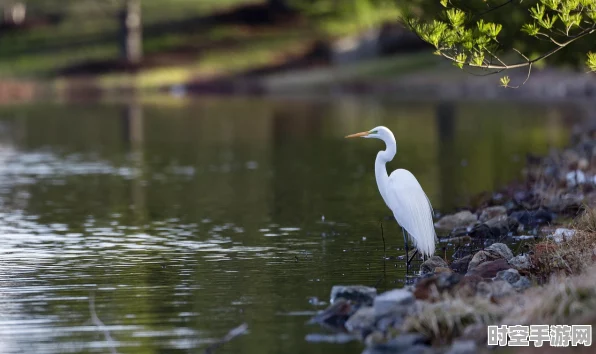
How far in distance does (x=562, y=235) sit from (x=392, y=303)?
5.07 metres

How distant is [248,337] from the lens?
1157cm

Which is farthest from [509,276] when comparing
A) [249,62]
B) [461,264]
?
[249,62]

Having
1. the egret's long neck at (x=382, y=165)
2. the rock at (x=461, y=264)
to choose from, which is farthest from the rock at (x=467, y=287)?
the egret's long neck at (x=382, y=165)

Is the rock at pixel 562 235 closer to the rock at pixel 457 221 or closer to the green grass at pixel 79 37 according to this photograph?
the rock at pixel 457 221

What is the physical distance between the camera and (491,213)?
19.1 meters

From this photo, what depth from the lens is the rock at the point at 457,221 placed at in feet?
62.4

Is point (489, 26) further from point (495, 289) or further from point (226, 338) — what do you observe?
point (226, 338)

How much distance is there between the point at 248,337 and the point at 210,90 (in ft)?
208

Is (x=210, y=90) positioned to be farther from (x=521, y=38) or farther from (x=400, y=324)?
(x=400, y=324)

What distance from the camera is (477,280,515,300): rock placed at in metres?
11.9

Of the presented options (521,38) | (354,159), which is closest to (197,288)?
(521,38)

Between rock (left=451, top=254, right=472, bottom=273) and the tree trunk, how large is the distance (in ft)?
218

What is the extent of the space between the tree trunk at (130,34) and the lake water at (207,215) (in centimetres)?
3069

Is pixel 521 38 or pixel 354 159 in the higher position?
pixel 521 38
